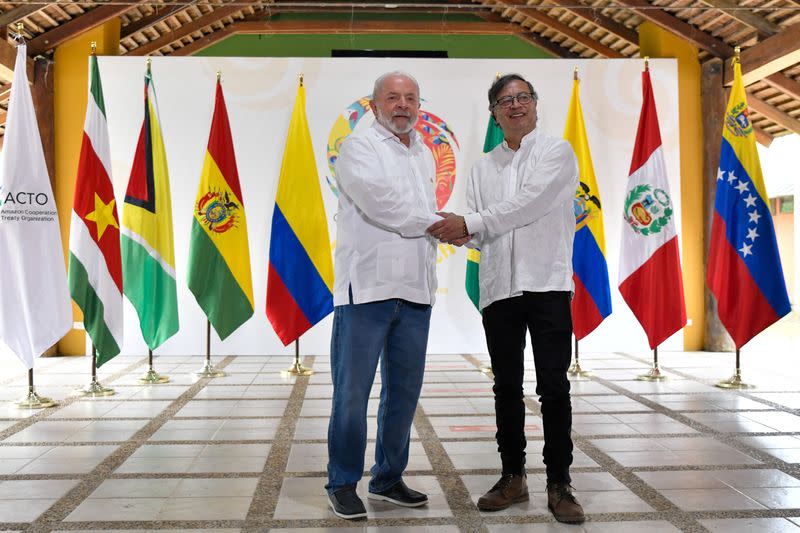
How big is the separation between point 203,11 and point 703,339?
248 inches

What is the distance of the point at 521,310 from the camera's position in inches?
97.5

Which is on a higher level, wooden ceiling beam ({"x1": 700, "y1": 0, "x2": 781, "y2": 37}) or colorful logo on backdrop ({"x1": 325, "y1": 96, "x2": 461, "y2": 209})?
wooden ceiling beam ({"x1": 700, "y1": 0, "x2": 781, "y2": 37})

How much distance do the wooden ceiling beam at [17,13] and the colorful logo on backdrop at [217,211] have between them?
2.40m

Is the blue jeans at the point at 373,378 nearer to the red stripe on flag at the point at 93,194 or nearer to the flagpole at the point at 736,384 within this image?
the red stripe on flag at the point at 93,194

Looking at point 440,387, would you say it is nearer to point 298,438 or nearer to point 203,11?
point 298,438

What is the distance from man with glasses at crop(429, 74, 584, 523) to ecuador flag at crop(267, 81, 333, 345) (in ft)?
11.2

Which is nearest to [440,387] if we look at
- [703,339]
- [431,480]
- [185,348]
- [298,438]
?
[298,438]

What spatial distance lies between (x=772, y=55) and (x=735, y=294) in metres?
2.54

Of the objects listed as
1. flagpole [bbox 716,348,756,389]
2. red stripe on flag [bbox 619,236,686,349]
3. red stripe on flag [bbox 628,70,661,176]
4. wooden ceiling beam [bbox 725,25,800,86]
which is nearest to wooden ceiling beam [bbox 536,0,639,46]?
wooden ceiling beam [bbox 725,25,800,86]

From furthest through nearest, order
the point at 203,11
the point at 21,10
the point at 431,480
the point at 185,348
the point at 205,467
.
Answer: the point at 203,11
the point at 185,348
the point at 21,10
the point at 205,467
the point at 431,480

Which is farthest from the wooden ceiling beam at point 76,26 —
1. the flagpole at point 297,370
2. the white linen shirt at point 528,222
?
the white linen shirt at point 528,222

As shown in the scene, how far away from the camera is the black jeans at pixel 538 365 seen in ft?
7.95

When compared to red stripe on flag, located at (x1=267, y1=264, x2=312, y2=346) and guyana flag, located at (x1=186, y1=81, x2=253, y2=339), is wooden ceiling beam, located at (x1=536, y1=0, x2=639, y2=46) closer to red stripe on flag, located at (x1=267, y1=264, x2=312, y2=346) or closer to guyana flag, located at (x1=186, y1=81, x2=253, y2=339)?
guyana flag, located at (x1=186, y1=81, x2=253, y2=339)

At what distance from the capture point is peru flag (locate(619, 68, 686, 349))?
18.4 ft
